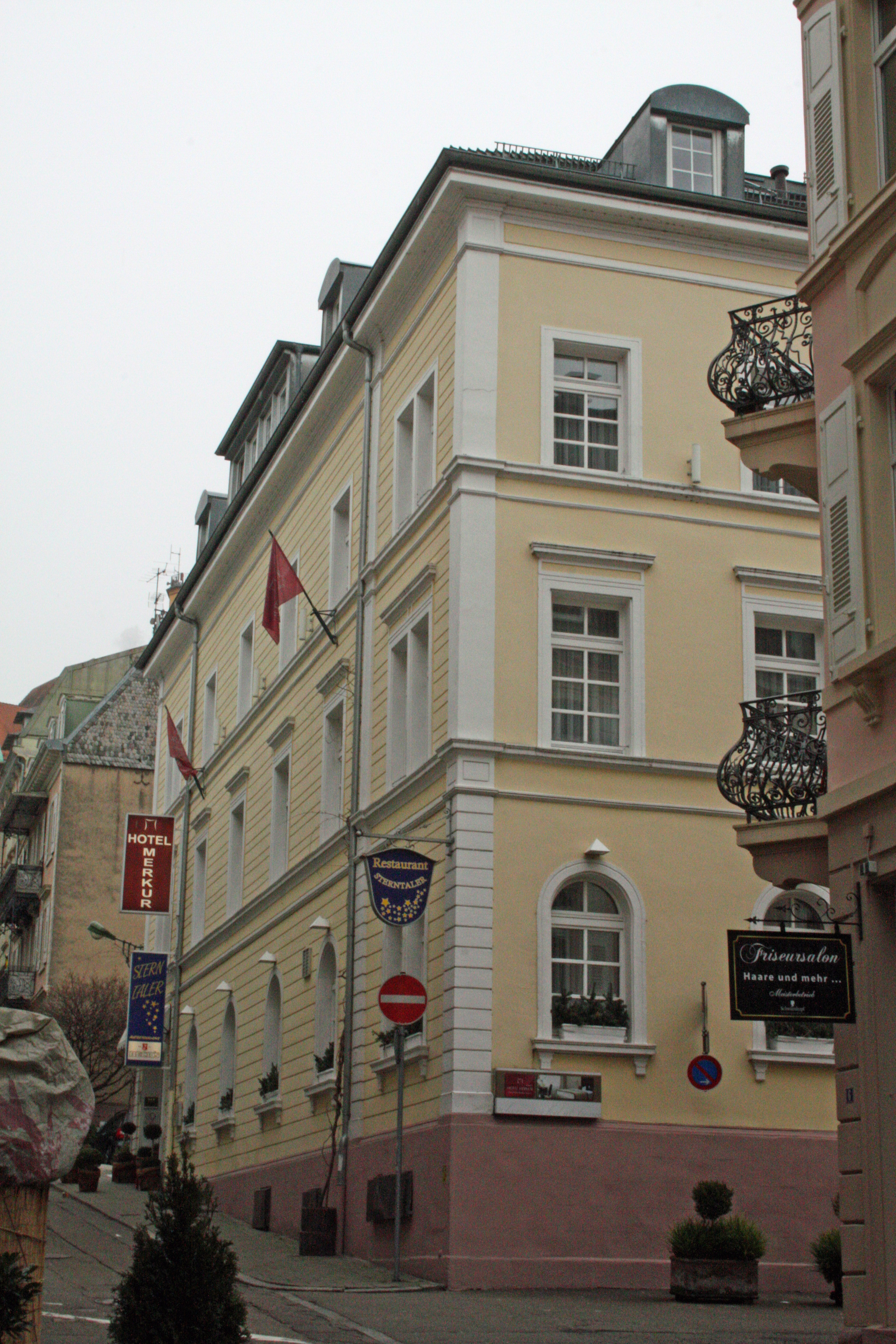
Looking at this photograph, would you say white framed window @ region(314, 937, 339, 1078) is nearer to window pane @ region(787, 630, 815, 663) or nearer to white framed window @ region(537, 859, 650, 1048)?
white framed window @ region(537, 859, 650, 1048)

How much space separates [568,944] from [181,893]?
19189 mm

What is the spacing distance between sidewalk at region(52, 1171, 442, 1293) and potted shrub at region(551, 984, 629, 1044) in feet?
10.8

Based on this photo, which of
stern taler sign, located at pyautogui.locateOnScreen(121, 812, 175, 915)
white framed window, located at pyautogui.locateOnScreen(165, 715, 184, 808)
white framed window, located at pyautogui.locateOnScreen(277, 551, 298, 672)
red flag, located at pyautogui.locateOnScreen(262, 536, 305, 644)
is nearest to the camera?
red flag, located at pyautogui.locateOnScreen(262, 536, 305, 644)

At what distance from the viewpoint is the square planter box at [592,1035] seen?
2069cm

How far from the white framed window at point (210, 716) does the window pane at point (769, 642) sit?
54.6ft

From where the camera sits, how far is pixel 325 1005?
26.6 m

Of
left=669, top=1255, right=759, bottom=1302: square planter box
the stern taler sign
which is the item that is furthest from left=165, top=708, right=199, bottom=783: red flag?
left=669, top=1255, right=759, bottom=1302: square planter box

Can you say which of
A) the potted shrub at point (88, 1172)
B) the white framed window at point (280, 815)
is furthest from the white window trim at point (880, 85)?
the potted shrub at point (88, 1172)

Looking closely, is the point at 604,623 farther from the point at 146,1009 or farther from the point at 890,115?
the point at 146,1009

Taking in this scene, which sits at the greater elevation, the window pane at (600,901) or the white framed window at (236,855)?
the white framed window at (236,855)

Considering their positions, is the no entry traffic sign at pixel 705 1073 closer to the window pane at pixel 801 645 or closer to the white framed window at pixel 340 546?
the window pane at pixel 801 645

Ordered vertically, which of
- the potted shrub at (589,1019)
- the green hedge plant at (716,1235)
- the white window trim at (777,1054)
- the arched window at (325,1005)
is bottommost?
the green hedge plant at (716,1235)

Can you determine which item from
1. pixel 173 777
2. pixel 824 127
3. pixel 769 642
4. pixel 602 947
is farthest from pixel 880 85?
pixel 173 777

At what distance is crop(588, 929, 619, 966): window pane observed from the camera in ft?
70.3
